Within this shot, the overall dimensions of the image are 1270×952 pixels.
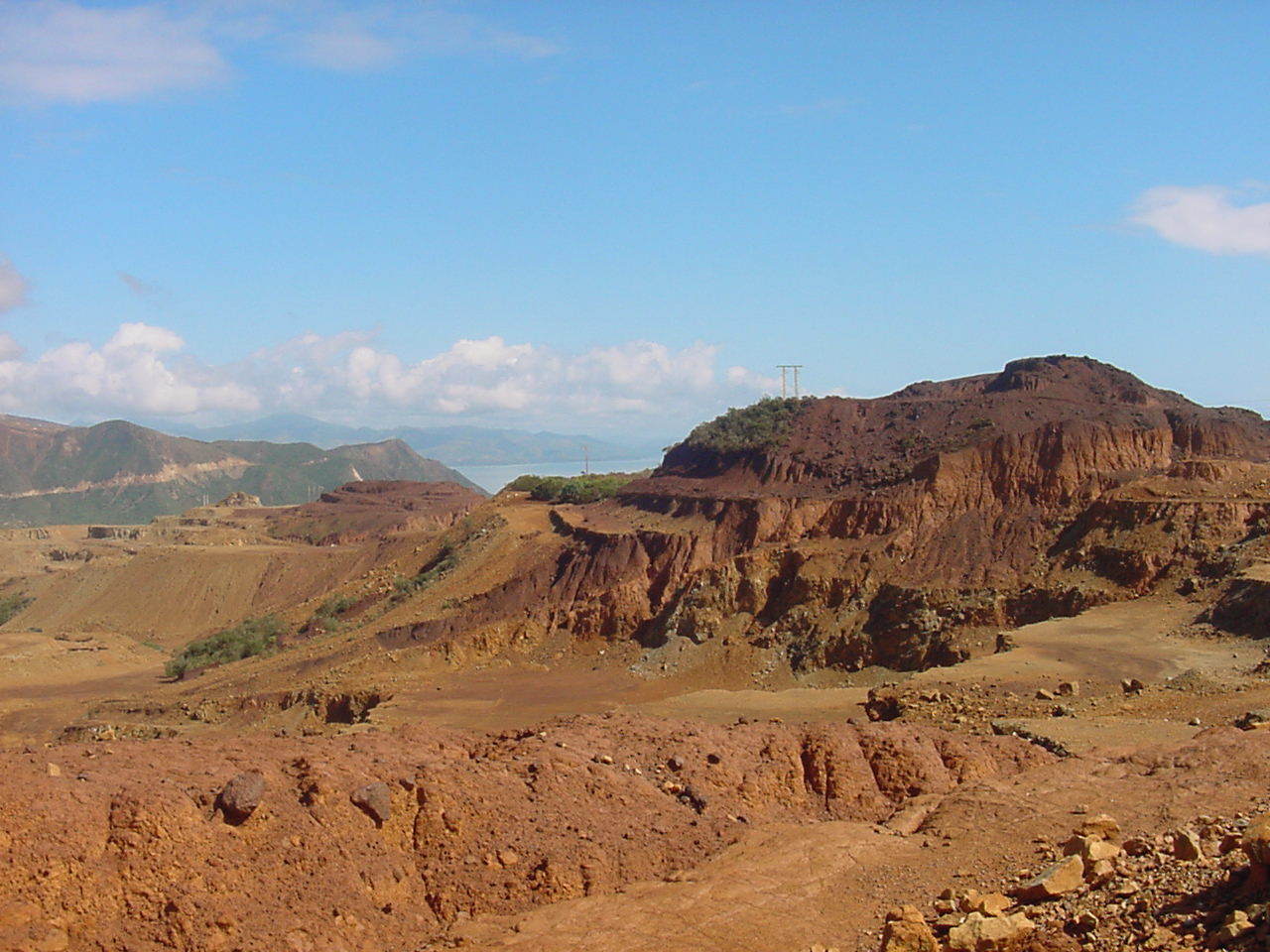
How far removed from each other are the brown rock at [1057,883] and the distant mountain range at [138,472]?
490ft

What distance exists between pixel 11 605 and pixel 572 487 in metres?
34.9

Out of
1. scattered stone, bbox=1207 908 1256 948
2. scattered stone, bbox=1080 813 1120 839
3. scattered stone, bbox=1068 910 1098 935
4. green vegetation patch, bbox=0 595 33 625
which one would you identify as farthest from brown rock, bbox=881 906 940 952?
green vegetation patch, bbox=0 595 33 625

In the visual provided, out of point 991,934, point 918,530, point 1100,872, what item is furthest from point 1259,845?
point 918,530

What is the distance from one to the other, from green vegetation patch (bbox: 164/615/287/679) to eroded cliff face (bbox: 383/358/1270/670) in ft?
32.6

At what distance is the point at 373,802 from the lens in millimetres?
12148

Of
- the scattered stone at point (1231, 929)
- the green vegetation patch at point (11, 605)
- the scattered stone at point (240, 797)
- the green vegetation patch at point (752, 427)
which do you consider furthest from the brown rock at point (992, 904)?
the green vegetation patch at point (11, 605)

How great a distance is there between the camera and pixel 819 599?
3384 centimetres

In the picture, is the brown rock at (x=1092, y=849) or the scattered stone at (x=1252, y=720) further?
the scattered stone at (x=1252, y=720)

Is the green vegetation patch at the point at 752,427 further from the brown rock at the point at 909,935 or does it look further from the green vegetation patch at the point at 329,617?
the brown rock at the point at 909,935

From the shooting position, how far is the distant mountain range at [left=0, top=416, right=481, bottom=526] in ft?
490

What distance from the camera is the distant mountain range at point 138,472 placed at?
149375 millimetres

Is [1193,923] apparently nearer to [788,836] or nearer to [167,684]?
[788,836]

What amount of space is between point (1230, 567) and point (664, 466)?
3111cm

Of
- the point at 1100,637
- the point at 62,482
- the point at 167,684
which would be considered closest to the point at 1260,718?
the point at 1100,637
